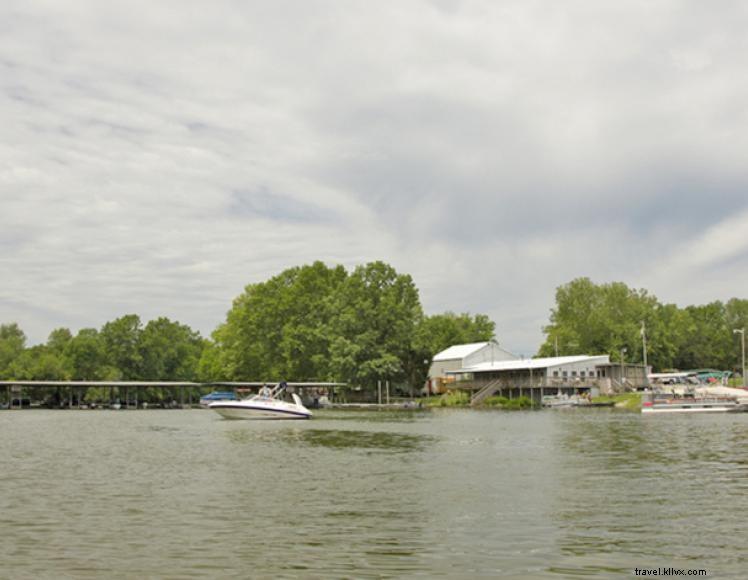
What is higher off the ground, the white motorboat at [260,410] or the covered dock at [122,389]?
the covered dock at [122,389]

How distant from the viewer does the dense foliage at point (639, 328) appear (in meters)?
135

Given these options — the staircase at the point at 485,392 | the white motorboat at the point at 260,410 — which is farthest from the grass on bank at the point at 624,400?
the white motorboat at the point at 260,410

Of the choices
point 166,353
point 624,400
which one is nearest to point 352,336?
point 624,400

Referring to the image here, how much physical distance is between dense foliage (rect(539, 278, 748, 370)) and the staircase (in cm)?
2911

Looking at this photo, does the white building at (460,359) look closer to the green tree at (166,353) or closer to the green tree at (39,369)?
the green tree at (166,353)

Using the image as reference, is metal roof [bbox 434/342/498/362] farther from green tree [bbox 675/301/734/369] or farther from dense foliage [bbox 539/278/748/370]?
green tree [bbox 675/301/734/369]

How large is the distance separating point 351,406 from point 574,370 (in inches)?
1287

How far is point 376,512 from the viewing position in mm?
19672

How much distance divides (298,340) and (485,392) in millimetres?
31916

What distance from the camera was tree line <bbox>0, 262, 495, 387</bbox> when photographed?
4592 inches

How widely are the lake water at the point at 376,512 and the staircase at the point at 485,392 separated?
236ft

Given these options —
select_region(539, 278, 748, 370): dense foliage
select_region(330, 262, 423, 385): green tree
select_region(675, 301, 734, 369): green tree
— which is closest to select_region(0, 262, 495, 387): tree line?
select_region(330, 262, 423, 385): green tree

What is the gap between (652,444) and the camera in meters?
39.8

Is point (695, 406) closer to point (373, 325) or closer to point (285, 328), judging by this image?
point (373, 325)
